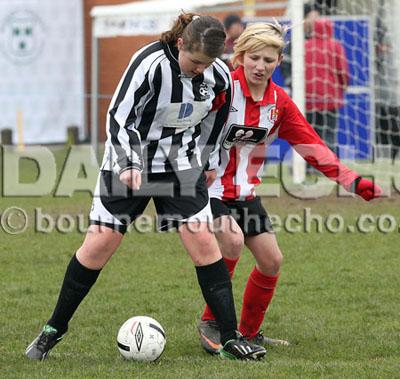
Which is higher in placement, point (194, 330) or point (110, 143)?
point (110, 143)

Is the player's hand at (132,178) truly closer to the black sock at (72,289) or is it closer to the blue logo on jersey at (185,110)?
the blue logo on jersey at (185,110)

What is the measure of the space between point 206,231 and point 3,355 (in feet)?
3.95

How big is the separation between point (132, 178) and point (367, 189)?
1314 mm

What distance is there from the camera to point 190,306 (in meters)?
6.33

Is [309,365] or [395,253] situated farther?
[395,253]

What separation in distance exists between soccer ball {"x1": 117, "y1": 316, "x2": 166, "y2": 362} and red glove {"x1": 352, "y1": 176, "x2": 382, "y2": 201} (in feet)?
4.15

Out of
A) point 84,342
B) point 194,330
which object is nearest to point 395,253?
point 194,330

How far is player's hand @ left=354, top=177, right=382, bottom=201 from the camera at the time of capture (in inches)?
204

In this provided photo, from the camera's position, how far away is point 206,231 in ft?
15.8

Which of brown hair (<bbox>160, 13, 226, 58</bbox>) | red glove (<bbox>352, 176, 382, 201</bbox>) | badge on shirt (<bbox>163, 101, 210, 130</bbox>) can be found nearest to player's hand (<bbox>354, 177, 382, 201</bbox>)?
red glove (<bbox>352, 176, 382, 201</bbox>)

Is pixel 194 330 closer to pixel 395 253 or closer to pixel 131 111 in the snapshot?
pixel 131 111

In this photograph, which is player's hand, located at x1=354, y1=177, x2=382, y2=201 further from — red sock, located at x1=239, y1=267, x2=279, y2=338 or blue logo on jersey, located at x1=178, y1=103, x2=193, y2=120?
blue logo on jersey, located at x1=178, y1=103, x2=193, y2=120

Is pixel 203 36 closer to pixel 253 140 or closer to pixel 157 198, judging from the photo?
pixel 157 198

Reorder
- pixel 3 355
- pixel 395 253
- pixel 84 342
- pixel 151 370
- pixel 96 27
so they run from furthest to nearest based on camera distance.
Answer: pixel 96 27 < pixel 395 253 < pixel 84 342 < pixel 3 355 < pixel 151 370
